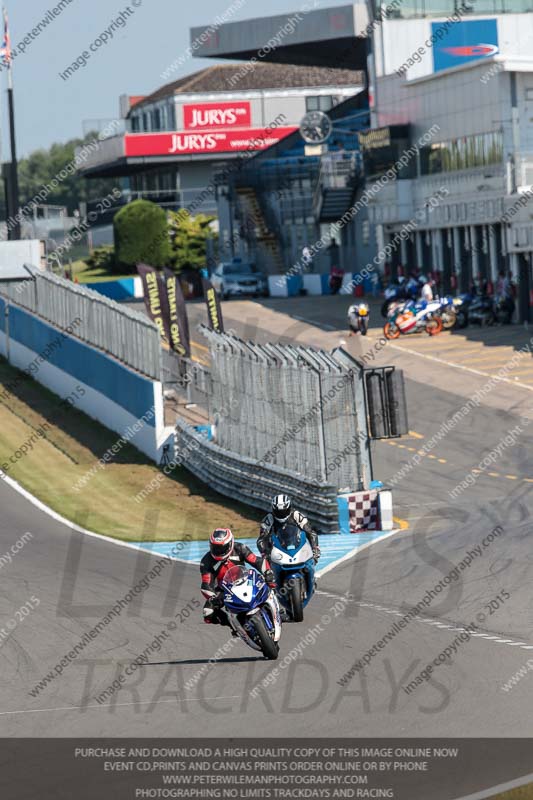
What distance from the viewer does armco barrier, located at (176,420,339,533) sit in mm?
21703

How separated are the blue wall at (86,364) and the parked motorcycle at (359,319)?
9.39 m

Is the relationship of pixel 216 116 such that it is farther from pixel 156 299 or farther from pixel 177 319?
pixel 177 319

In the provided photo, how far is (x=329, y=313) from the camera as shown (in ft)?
165

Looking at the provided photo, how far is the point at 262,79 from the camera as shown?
93.5 m

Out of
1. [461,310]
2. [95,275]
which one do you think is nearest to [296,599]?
[461,310]

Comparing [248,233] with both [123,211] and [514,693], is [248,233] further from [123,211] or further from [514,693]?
[514,693]

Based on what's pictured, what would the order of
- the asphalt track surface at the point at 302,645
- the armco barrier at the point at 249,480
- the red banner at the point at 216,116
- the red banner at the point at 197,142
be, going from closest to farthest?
the asphalt track surface at the point at 302,645, the armco barrier at the point at 249,480, the red banner at the point at 197,142, the red banner at the point at 216,116

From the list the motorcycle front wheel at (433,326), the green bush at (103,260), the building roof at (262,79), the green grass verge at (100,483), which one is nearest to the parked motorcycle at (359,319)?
the motorcycle front wheel at (433,326)

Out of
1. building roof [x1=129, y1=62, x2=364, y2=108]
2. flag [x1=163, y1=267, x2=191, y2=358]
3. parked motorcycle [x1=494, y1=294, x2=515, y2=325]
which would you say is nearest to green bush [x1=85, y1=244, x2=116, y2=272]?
building roof [x1=129, y1=62, x2=364, y2=108]

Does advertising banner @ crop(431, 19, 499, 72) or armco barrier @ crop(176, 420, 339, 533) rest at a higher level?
advertising banner @ crop(431, 19, 499, 72)

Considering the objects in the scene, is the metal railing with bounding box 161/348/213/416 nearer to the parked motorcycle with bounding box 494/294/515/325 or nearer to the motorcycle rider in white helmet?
the parked motorcycle with bounding box 494/294/515/325

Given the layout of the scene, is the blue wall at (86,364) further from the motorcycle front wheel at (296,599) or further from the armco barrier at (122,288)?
the armco barrier at (122,288)

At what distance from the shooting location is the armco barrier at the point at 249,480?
21.7 metres
